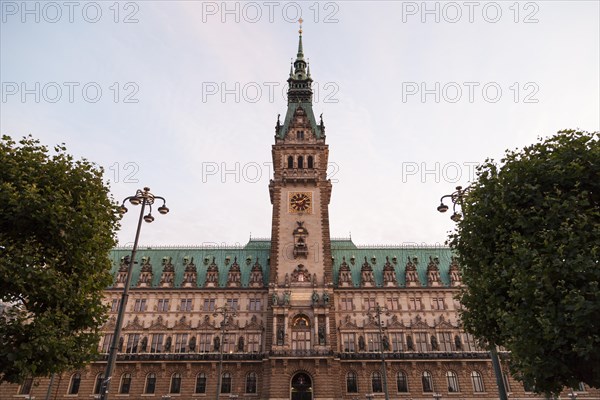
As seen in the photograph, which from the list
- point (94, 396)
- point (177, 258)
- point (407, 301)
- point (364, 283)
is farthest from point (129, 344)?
point (407, 301)

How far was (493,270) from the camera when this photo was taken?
24.7 meters

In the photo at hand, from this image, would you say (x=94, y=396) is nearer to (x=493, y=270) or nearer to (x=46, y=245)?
(x=46, y=245)

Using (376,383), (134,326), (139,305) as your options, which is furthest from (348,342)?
(139,305)

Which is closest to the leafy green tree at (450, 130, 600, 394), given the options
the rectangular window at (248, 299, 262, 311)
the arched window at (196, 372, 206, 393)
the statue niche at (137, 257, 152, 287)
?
the rectangular window at (248, 299, 262, 311)

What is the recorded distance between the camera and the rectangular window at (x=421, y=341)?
6459 centimetres

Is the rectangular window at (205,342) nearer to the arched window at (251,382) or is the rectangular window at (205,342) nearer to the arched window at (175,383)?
the arched window at (175,383)

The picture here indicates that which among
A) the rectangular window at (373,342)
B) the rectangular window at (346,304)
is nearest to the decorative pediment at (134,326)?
the rectangular window at (346,304)

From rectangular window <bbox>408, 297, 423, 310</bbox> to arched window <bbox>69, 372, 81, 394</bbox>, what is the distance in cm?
5028

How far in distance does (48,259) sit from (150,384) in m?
43.7

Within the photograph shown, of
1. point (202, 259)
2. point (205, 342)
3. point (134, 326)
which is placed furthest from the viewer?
point (202, 259)

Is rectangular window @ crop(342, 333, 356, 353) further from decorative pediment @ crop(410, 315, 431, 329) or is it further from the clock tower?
decorative pediment @ crop(410, 315, 431, 329)

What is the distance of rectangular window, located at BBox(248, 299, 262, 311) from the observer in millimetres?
67531

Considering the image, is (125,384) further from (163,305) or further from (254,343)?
(254,343)

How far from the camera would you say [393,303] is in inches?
2685
